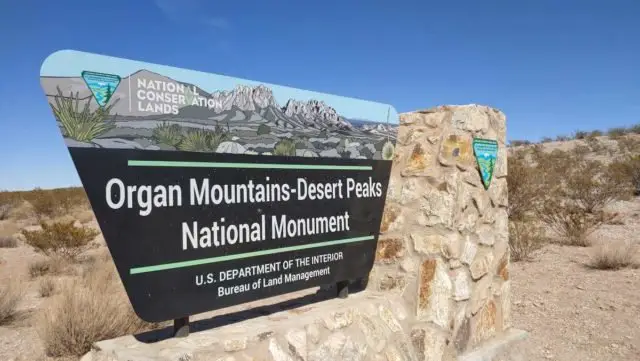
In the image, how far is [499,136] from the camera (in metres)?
4.96

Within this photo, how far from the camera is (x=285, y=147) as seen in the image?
138 inches

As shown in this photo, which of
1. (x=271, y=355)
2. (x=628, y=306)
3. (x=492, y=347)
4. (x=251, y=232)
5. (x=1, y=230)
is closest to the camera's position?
(x=271, y=355)

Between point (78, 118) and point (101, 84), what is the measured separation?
22 centimetres

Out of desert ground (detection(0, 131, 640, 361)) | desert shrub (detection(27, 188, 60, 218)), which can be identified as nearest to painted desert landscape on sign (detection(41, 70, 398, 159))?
desert ground (detection(0, 131, 640, 361))

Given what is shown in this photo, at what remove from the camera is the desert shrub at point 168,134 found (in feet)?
9.17

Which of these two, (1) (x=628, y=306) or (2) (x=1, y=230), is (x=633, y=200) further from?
(2) (x=1, y=230)

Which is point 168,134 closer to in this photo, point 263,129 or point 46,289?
point 263,129

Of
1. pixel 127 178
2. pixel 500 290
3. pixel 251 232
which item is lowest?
pixel 500 290

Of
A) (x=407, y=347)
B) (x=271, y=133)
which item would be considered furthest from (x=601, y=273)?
(x=271, y=133)

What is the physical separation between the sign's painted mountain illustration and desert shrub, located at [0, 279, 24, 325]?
5347 mm

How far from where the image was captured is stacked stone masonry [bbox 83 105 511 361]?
12.5 feet

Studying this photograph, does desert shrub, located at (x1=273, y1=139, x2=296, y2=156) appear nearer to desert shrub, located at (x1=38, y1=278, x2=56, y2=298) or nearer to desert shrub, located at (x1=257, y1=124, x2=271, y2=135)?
desert shrub, located at (x1=257, y1=124, x2=271, y2=135)

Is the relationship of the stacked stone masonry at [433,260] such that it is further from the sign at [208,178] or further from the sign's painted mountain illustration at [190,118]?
the sign's painted mountain illustration at [190,118]

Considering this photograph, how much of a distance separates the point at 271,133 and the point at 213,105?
47cm
